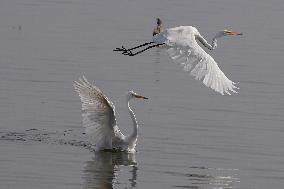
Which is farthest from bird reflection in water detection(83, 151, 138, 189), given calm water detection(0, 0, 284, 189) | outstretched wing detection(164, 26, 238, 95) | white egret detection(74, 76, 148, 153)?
outstretched wing detection(164, 26, 238, 95)

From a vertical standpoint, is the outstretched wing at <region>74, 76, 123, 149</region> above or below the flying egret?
below

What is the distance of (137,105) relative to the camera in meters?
Result: 20.9

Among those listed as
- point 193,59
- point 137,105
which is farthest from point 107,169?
point 137,105

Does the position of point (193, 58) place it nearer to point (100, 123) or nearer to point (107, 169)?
point (107, 169)

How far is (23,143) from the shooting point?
56.5ft

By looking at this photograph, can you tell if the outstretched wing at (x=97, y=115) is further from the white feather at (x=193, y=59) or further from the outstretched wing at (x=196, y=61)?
the outstretched wing at (x=196, y=61)

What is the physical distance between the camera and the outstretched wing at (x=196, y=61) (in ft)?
50.5

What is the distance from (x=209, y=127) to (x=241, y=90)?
384 centimetres

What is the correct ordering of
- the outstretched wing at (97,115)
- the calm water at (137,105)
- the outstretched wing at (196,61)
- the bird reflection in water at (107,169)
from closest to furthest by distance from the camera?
the bird reflection in water at (107,169), the outstretched wing at (196,61), the calm water at (137,105), the outstretched wing at (97,115)

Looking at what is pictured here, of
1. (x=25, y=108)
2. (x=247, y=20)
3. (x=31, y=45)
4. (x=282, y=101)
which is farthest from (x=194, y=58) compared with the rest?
(x=247, y=20)

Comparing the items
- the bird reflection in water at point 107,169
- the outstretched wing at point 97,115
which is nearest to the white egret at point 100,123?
the outstretched wing at point 97,115

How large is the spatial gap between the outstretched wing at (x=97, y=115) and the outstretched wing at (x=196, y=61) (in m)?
1.47

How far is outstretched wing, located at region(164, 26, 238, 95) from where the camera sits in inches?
606

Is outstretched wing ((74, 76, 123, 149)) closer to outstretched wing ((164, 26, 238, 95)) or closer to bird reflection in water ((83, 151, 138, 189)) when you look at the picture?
bird reflection in water ((83, 151, 138, 189))
